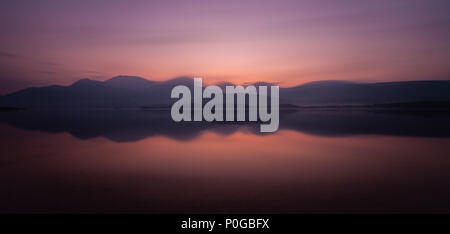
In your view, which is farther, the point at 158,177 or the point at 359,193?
the point at 158,177

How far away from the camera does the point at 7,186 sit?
5.93 m

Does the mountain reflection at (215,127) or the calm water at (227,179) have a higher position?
the mountain reflection at (215,127)

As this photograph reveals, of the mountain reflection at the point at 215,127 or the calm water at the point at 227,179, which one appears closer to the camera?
the calm water at the point at 227,179

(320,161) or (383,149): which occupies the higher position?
(383,149)

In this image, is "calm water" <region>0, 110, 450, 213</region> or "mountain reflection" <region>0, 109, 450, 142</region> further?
"mountain reflection" <region>0, 109, 450, 142</region>

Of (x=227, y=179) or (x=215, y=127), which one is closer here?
(x=227, y=179)

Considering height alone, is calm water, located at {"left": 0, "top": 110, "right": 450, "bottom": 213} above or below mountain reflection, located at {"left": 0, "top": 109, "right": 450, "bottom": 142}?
below

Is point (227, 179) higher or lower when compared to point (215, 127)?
lower
